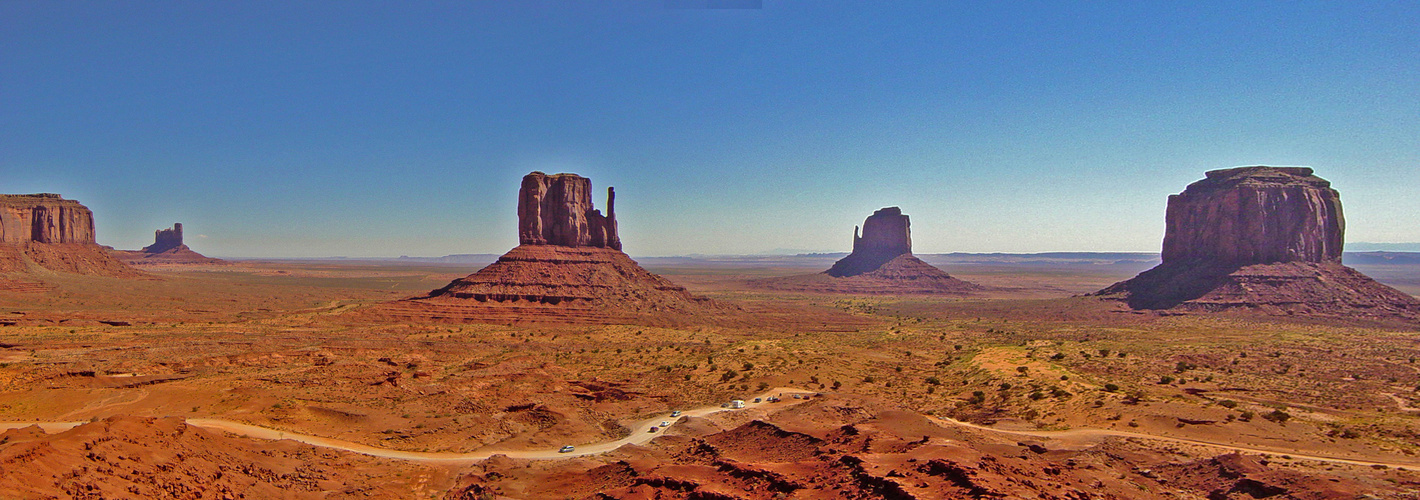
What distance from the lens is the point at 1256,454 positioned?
21.9 meters

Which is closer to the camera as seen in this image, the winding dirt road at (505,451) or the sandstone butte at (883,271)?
the winding dirt road at (505,451)

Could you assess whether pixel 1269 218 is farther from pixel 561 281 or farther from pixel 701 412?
pixel 561 281

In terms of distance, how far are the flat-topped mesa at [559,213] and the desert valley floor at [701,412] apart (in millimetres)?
21556

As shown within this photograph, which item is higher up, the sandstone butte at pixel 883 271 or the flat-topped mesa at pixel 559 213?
the flat-topped mesa at pixel 559 213

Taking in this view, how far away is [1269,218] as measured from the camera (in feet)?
251

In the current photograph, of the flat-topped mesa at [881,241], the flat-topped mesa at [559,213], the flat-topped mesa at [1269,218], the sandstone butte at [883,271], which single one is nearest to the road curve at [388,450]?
the flat-topped mesa at [559,213]

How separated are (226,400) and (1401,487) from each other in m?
45.4

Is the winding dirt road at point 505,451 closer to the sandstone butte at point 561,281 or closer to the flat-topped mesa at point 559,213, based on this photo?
the sandstone butte at point 561,281

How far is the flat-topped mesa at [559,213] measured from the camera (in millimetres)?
79875

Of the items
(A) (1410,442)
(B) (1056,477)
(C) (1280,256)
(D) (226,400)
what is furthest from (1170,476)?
(C) (1280,256)

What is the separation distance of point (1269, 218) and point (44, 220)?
635 ft

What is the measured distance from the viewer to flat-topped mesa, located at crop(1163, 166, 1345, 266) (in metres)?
76.2

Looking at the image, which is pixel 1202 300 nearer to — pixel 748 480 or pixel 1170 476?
pixel 1170 476

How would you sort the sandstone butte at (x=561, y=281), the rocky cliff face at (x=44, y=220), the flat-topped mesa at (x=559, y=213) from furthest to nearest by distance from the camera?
the rocky cliff face at (x=44, y=220) < the flat-topped mesa at (x=559, y=213) < the sandstone butte at (x=561, y=281)
